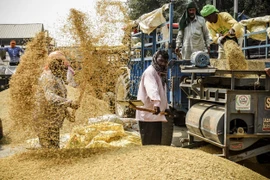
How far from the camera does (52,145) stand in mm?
4719

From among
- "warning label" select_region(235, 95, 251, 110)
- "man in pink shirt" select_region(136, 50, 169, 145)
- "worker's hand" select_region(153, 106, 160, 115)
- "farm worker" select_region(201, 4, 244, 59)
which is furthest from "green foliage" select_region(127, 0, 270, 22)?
"warning label" select_region(235, 95, 251, 110)

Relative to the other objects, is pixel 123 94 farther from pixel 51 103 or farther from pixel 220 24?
pixel 51 103

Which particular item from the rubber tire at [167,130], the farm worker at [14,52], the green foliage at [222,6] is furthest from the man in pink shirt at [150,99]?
the green foliage at [222,6]

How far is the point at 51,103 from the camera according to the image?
180 inches

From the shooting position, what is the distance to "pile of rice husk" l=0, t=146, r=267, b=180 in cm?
321

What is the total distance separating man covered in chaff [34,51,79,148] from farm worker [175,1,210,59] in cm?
267

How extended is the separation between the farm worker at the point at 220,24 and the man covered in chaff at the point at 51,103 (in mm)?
2776

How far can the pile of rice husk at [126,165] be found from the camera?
321cm

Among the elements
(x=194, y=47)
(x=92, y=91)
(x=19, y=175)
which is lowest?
(x=19, y=175)

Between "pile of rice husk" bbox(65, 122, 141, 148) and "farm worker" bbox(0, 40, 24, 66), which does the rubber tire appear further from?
"farm worker" bbox(0, 40, 24, 66)

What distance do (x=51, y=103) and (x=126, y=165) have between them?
1599mm

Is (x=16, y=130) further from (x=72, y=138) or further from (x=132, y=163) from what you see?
(x=132, y=163)

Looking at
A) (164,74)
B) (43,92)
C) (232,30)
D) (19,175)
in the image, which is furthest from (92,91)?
(232,30)

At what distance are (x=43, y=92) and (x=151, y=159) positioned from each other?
182 cm
